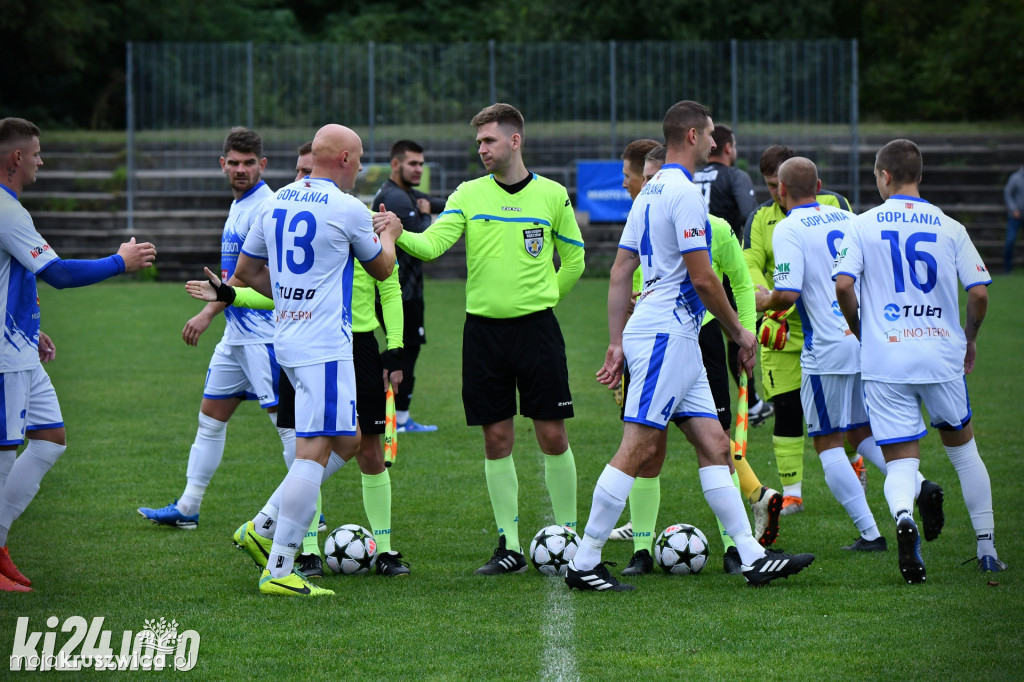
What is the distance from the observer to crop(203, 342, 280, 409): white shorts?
718cm

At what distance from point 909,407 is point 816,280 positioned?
1181 millimetres

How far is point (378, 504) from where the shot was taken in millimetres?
6602

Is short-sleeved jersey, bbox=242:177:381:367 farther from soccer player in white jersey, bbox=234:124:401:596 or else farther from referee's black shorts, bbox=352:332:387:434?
referee's black shorts, bbox=352:332:387:434

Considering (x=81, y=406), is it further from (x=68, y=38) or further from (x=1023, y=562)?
(x=68, y=38)

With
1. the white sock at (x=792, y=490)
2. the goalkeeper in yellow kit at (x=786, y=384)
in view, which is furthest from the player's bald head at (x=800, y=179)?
the white sock at (x=792, y=490)

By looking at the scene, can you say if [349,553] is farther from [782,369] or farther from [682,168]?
[782,369]

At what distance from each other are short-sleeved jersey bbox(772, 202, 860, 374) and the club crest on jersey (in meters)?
1.42

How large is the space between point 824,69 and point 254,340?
21495 millimetres

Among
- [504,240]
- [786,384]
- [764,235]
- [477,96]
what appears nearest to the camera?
[504,240]

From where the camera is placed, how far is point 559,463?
653 centimetres

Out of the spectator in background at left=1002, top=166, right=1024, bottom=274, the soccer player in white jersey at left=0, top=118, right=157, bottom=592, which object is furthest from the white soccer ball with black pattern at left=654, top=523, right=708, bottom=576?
the spectator in background at left=1002, top=166, right=1024, bottom=274

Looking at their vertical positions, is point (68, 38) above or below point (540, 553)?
above

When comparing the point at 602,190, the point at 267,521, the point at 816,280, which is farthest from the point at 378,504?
the point at 602,190

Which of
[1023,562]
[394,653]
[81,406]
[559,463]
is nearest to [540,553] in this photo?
[559,463]
